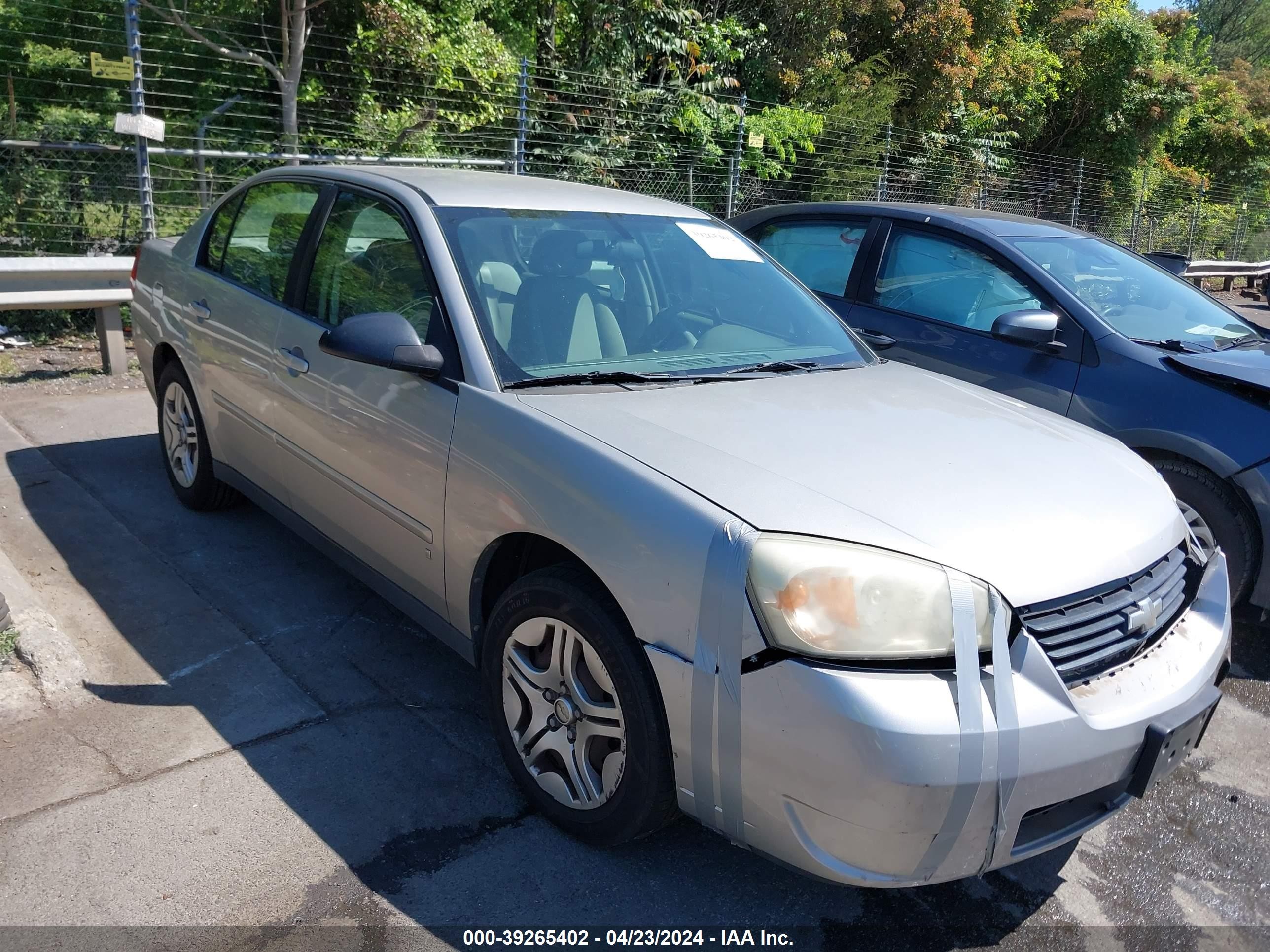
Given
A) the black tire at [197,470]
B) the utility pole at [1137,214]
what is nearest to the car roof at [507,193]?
the black tire at [197,470]

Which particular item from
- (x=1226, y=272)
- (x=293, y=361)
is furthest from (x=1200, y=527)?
(x=1226, y=272)

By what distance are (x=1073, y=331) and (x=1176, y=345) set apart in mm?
455

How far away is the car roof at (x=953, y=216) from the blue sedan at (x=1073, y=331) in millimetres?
13

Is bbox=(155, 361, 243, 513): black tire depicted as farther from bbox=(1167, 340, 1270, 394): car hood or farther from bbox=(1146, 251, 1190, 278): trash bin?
bbox=(1146, 251, 1190, 278): trash bin

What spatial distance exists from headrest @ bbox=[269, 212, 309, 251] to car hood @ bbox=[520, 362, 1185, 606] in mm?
1626

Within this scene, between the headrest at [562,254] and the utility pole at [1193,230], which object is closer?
the headrest at [562,254]

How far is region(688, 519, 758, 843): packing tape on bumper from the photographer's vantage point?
213 cm

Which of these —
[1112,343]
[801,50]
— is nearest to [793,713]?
[1112,343]

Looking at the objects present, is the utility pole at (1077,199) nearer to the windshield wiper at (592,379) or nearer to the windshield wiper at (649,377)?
the windshield wiper at (649,377)

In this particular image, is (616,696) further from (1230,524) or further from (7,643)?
(1230,524)

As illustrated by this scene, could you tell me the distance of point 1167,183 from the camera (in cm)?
2372

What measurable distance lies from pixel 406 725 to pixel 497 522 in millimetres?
889

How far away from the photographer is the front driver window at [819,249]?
5574mm

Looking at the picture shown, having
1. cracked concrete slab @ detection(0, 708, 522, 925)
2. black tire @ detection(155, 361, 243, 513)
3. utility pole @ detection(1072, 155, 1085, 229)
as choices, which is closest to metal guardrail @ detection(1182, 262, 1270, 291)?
utility pole @ detection(1072, 155, 1085, 229)
